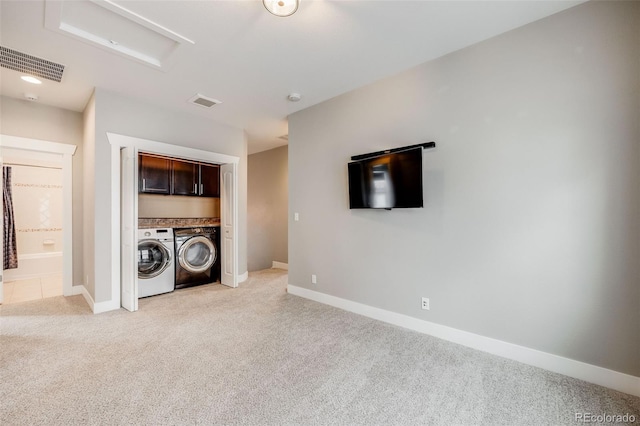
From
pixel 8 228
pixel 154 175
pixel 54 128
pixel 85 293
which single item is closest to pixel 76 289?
pixel 85 293

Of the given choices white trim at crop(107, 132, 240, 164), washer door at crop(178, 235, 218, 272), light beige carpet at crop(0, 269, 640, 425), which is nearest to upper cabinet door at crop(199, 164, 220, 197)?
white trim at crop(107, 132, 240, 164)

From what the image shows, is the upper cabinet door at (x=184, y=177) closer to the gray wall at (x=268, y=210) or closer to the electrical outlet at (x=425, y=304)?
the gray wall at (x=268, y=210)

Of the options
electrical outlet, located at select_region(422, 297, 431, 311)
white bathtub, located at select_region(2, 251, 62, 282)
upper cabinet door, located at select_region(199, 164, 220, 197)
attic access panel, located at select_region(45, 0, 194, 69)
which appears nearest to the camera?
attic access panel, located at select_region(45, 0, 194, 69)

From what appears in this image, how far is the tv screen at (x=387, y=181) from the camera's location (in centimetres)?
265

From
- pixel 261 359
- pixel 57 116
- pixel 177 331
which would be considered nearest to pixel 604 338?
pixel 261 359

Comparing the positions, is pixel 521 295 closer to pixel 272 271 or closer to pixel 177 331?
pixel 177 331

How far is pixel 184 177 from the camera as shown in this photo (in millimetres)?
4504

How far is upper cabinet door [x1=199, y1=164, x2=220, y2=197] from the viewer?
187 inches

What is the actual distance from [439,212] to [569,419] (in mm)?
1622

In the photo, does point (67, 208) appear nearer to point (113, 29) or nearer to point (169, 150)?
point (169, 150)

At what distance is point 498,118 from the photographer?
2.32m

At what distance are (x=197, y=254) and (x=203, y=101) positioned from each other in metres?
2.39

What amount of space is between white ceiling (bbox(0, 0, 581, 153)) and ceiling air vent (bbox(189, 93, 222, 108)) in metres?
0.08

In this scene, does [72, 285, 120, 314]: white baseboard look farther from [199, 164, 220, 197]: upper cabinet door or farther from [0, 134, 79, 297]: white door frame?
[199, 164, 220, 197]: upper cabinet door
